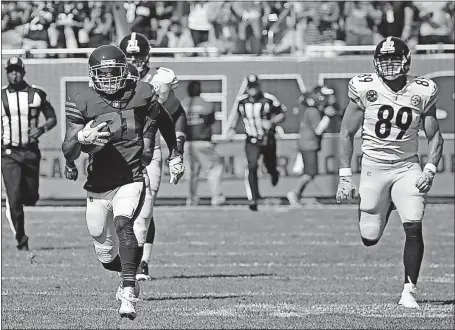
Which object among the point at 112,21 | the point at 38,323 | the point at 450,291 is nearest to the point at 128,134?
the point at 38,323

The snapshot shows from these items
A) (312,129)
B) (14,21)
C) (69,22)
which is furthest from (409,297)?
(14,21)

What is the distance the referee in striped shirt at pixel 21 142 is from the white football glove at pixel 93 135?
14.5 feet

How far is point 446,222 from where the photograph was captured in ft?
44.6

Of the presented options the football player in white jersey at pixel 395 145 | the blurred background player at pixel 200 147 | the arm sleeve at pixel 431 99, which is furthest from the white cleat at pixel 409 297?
→ the blurred background player at pixel 200 147

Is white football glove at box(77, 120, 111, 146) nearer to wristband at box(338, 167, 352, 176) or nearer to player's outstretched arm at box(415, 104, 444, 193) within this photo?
wristband at box(338, 167, 352, 176)

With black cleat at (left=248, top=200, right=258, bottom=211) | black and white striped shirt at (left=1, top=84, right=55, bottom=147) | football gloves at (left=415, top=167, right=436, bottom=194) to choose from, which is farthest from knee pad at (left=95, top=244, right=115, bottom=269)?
black cleat at (left=248, top=200, right=258, bottom=211)

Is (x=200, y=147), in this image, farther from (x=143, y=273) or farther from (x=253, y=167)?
(x=143, y=273)

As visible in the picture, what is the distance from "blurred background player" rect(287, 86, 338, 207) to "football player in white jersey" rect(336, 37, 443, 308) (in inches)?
309

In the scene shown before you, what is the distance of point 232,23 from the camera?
16.7 metres

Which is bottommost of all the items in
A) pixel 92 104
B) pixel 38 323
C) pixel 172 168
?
pixel 38 323

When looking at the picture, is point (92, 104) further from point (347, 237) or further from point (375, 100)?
point (347, 237)

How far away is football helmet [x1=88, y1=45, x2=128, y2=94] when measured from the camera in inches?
241

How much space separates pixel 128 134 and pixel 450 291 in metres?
3.19

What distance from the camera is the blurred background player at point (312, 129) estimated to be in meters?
15.5
